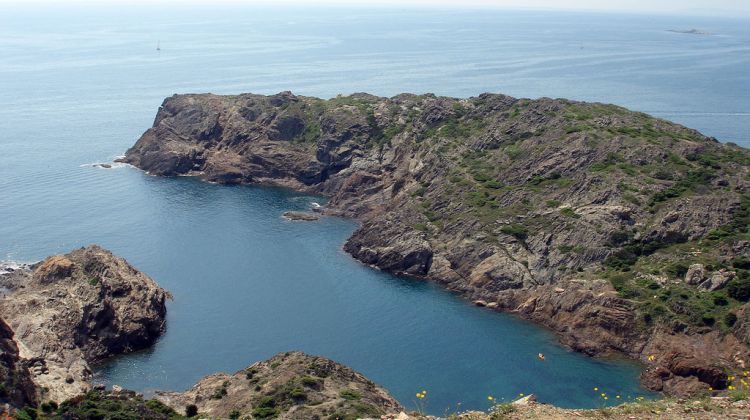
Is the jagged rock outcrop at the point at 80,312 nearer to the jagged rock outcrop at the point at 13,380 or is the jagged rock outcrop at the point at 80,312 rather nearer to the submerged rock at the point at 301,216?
the jagged rock outcrop at the point at 13,380

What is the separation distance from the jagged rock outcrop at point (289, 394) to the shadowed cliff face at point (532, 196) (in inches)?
1361

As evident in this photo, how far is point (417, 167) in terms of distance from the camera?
151375mm

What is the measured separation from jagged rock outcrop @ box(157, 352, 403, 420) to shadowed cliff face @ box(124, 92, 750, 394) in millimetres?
34581

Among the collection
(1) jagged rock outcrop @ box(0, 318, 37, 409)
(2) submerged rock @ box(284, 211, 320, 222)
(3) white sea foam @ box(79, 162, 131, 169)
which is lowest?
(2) submerged rock @ box(284, 211, 320, 222)

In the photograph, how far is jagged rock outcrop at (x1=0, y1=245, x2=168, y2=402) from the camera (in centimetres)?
9006

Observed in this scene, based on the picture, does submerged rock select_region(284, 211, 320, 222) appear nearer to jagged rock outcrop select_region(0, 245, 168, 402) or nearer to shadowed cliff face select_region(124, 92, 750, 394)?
shadowed cliff face select_region(124, 92, 750, 394)

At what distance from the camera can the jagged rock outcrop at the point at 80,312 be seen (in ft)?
295

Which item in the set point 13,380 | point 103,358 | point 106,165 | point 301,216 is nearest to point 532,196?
point 301,216

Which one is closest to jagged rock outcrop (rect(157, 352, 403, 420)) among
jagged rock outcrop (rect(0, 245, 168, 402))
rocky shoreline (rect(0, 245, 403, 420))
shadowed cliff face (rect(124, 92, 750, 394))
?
rocky shoreline (rect(0, 245, 403, 420))

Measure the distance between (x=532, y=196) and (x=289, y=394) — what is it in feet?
225

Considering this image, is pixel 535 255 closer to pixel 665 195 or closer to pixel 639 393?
pixel 665 195

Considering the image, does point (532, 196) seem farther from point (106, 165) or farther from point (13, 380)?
point (106, 165)

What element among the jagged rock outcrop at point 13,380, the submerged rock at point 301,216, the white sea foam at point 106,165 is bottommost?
the submerged rock at point 301,216

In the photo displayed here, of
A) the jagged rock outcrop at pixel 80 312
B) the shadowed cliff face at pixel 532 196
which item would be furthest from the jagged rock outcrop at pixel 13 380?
the shadowed cliff face at pixel 532 196
